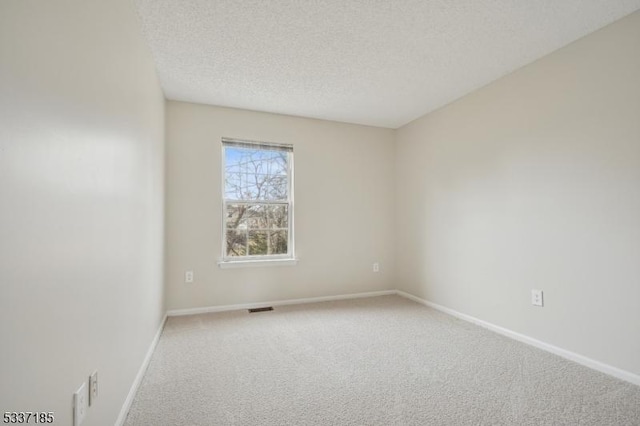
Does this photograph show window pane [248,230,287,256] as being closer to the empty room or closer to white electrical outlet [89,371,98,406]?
the empty room

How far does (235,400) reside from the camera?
5.83ft

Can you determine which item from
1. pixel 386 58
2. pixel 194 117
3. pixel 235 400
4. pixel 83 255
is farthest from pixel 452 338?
pixel 194 117

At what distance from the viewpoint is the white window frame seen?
3623mm

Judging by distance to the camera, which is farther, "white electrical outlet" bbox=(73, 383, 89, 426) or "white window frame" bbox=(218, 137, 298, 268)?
"white window frame" bbox=(218, 137, 298, 268)

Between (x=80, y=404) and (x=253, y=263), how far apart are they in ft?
8.48

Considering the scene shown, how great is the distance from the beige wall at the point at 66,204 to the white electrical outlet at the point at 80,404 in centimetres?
4

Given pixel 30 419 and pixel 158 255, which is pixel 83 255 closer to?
pixel 30 419

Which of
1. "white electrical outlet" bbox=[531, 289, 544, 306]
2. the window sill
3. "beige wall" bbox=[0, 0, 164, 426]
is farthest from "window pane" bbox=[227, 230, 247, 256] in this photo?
"white electrical outlet" bbox=[531, 289, 544, 306]

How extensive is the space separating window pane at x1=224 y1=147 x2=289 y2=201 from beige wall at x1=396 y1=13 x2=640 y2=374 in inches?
77.6

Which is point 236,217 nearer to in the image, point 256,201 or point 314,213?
point 256,201

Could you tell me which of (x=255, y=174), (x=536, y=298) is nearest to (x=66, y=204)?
(x=255, y=174)

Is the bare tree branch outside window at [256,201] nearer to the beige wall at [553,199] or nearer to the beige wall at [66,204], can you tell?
the beige wall at [66,204]

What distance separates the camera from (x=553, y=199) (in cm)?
243

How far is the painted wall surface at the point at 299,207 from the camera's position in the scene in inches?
136
